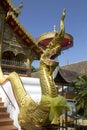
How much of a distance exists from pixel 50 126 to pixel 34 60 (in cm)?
912

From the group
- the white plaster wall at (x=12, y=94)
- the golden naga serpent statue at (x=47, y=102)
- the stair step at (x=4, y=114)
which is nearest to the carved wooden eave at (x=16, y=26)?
the white plaster wall at (x=12, y=94)

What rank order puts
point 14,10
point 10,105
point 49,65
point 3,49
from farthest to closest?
point 14,10 → point 3,49 → point 10,105 → point 49,65

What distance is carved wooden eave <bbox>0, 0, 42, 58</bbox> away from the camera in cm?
1298

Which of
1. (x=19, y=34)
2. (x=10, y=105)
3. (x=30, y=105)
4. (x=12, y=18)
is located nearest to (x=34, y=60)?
(x=19, y=34)

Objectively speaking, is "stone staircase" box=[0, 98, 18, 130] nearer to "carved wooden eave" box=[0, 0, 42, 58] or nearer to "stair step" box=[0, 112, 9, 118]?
"stair step" box=[0, 112, 9, 118]

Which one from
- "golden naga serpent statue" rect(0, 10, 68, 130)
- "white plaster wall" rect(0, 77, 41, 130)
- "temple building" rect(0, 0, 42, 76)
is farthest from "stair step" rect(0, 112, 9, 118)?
"temple building" rect(0, 0, 42, 76)

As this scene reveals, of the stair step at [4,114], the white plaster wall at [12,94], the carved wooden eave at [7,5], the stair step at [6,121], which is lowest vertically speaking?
the stair step at [6,121]

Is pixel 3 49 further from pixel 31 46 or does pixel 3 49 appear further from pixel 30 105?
pixel 30 105

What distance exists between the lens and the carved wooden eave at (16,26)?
1298 centimetres

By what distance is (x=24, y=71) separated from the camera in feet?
45.5

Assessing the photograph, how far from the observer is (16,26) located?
43.3ft

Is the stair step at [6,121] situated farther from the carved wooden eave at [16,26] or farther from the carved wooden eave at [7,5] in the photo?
the carved wooden eave at [7,5]

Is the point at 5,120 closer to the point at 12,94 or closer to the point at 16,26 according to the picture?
the point at 12,94

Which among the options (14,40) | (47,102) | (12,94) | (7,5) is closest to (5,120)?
(12,94)
